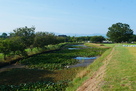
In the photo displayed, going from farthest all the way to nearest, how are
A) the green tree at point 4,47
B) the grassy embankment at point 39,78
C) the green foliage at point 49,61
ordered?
the green tree at point 4,47 < the green foliage at point 49,61 < the grassy embankment at point 39,78

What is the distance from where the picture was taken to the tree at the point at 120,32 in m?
80.6

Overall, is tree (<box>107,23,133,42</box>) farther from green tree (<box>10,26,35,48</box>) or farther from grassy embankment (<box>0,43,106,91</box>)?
grassy embankment (<box>0,43,106,91</box>)

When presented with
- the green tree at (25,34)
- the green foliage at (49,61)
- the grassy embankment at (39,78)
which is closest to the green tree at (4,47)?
the green foliage at (49,61)

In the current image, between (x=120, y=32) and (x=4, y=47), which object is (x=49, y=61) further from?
(x=120, y=32)

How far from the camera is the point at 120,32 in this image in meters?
81.6

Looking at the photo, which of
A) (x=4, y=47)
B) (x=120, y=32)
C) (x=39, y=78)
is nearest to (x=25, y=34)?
(x=4, y=47)

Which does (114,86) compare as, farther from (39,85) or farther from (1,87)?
(1,87)

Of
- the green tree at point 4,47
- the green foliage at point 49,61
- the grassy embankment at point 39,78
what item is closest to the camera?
the grassy embankment at point 39,78

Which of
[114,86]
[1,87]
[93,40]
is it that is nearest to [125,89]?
[114,86]

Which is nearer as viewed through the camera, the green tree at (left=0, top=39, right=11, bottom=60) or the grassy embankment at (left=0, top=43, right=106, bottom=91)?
the grassy embankment at (left=0, top=43, right=106, bottom=91)

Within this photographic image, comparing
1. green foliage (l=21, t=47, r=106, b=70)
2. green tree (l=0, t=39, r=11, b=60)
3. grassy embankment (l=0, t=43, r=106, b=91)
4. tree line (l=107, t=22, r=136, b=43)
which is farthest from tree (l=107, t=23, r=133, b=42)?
green tree (l=0, t=39, r=11, b=60)

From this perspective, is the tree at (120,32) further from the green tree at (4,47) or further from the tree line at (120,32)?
the green tree at (4,47)

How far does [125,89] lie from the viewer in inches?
269

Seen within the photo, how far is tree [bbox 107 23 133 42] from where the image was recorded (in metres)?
80.6
